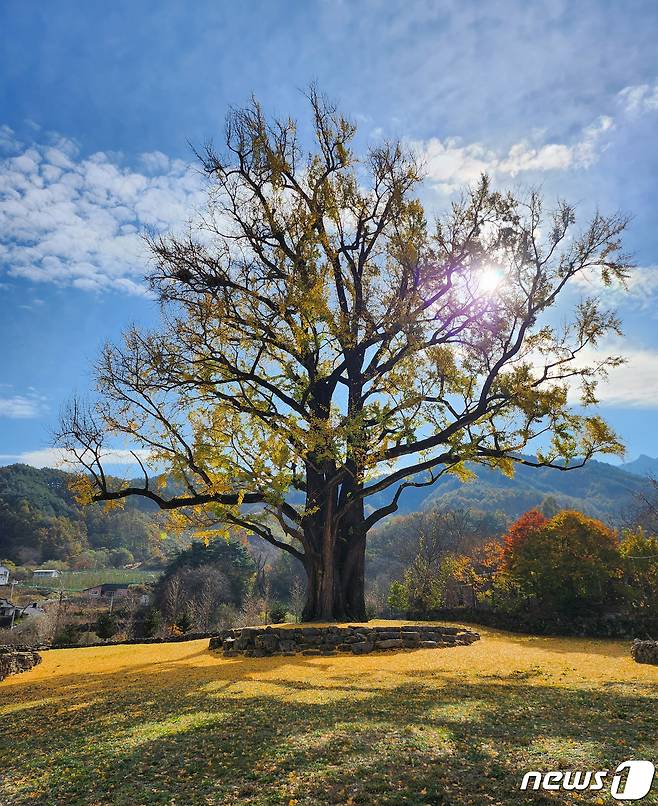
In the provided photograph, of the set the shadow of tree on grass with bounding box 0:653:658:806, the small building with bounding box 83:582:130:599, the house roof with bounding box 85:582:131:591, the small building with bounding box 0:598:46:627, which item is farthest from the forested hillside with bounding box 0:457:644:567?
the shadow of tree on grass with bounding box 0:653:658:806

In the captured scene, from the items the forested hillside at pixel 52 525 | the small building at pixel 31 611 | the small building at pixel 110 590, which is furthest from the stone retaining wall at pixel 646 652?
the small building at pixel 110 590

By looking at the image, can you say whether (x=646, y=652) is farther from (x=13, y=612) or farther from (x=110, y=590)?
(x=110, y=590)

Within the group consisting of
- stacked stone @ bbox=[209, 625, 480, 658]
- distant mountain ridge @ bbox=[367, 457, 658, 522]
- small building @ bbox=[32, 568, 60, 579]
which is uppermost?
distant mountain ridge @ bbox=[367, 457, 658, 522]

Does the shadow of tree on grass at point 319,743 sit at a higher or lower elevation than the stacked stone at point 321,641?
higher

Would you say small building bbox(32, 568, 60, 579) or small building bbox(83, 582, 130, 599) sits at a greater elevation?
small building bbox(32, 568, 60, 579)

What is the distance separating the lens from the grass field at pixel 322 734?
11.6 ft

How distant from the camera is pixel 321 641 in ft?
39.2

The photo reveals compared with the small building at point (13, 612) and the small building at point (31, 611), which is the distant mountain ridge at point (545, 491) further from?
the small building at point (13, 612)

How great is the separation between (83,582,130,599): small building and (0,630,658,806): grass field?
45.6 metres

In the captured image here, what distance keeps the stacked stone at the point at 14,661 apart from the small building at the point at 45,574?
50943 millimetres

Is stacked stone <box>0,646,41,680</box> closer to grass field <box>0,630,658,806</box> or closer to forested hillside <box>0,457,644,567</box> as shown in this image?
grass field <box>0,630,658,806</box>

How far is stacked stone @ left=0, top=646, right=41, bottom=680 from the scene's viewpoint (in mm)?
10664

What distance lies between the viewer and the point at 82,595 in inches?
1961

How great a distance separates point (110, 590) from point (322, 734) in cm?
5544
